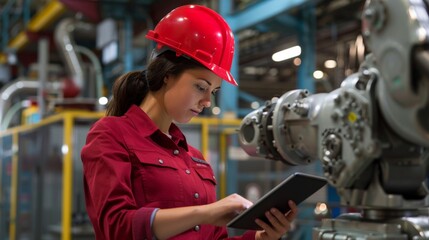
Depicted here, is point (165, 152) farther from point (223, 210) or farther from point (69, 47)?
point (69, 47)

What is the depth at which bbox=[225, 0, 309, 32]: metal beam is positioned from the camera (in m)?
5.17

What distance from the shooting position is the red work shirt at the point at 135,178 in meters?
1.55

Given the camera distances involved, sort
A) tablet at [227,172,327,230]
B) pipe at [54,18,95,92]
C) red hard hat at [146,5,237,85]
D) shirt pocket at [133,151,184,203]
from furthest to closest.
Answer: pipe at [54,18,95,92] < red hard hat at [146,5,237,85] < shirt pocket at [133,151,184,203] < tablet at [227,172,327,230]

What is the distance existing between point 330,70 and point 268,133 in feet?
24.1

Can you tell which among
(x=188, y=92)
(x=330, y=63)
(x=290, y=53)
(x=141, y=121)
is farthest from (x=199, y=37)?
(x=330, y=63)

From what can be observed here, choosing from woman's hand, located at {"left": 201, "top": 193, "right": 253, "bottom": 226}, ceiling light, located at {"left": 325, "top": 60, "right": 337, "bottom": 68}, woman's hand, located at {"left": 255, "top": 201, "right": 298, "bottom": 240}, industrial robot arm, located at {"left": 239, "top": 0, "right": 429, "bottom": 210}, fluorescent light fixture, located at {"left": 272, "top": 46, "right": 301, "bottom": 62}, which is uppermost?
ceiling light, located at {"left": 325, "top": 60, "right": 337, "bottom": 68}

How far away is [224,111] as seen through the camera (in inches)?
218

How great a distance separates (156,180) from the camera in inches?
66.6

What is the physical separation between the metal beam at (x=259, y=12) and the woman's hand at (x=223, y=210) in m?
3.70

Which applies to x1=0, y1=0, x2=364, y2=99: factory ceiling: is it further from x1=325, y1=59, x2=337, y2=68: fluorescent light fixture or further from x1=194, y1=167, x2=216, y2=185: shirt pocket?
x1=194, y1=167, x2=216, y2=185: shirt pocket

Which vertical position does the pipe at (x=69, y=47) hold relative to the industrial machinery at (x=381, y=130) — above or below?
above

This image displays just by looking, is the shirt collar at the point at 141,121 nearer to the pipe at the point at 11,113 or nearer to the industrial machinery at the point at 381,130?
Answer: the industrial machinery at the point at 381,130

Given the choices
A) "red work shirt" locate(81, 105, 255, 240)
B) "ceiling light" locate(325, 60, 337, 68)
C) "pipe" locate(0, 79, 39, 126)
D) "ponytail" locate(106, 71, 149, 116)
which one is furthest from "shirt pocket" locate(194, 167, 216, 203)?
"pipe" locate(0, 79, 39, 126)

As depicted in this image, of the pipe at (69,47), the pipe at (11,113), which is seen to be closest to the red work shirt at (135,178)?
the pipe at (69,47)
